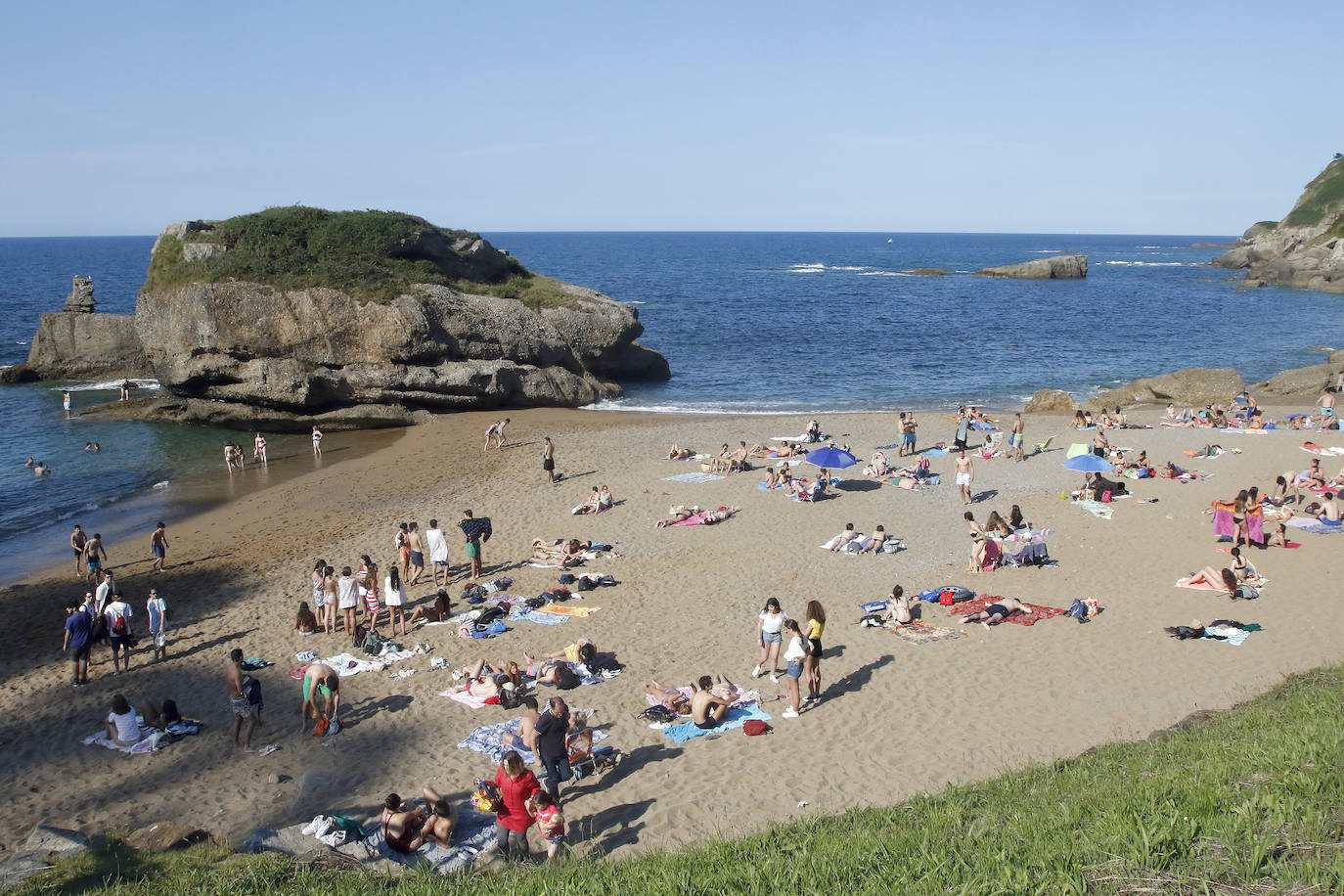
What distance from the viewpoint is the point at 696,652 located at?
46.1 ft

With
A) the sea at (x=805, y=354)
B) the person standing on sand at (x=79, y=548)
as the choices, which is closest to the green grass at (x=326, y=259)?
the sea at (x=805, y=354)

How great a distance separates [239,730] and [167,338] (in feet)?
93.5

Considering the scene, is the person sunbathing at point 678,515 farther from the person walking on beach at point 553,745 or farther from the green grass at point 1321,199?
the green grass at point 1321,199

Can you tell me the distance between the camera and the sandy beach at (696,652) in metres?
10.6

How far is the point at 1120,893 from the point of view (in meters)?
5.73

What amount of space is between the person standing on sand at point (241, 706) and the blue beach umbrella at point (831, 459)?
13861 millimetres

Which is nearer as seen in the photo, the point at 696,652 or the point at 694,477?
the point at 696,652

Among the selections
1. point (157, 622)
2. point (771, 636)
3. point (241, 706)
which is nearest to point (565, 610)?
point (771, 636)

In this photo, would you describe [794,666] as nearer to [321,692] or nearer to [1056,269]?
[321,692]

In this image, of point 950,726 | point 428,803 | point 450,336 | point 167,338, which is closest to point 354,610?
point 428,803

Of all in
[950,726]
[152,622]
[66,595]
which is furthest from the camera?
[66,595]

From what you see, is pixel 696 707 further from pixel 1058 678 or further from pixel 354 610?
pixel 354 610

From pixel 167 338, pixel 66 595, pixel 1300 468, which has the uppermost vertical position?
pixel 167 338

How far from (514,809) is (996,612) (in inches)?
360
